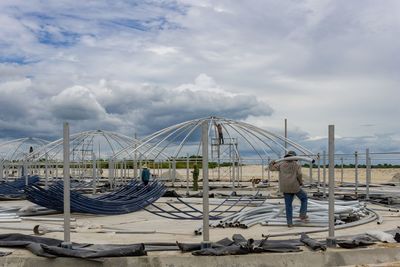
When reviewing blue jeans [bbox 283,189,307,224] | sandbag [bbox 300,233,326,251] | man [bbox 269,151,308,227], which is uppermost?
man [bbox 269,151,308,227]

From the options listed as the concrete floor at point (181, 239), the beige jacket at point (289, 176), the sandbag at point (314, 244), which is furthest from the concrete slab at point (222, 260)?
the beige jacket at point (289, 176)

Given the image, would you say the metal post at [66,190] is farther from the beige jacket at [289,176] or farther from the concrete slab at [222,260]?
the beige jacket at [289,176]

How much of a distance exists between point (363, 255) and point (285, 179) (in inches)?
110

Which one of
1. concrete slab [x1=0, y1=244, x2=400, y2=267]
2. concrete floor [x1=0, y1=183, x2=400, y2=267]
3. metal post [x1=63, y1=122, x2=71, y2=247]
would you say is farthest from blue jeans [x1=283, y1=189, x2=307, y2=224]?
metal post [x1=63, y1=122, x2=71, y2=247]

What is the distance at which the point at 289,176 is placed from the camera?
10148 millimetres

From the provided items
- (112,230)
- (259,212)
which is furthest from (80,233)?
(259,212)

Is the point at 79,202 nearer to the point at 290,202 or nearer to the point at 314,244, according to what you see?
the point at 290,202

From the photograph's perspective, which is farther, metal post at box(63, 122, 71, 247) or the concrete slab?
the concrete slab

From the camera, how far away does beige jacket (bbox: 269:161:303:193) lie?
10086 millimetres

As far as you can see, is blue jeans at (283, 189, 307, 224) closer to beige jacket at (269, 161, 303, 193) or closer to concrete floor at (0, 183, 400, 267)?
beige jacket at (269, 161, 303, 193)

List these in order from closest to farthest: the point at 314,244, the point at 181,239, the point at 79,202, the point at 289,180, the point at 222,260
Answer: the point at 222,260, the point at 314,244, the point at 181,239, the point at 289,180, the point at 79,202

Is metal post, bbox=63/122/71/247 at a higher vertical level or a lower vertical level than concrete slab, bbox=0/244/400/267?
higher

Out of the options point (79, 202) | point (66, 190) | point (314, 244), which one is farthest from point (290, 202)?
point (79, 202)

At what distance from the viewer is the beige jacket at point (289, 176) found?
10086 millimetres
